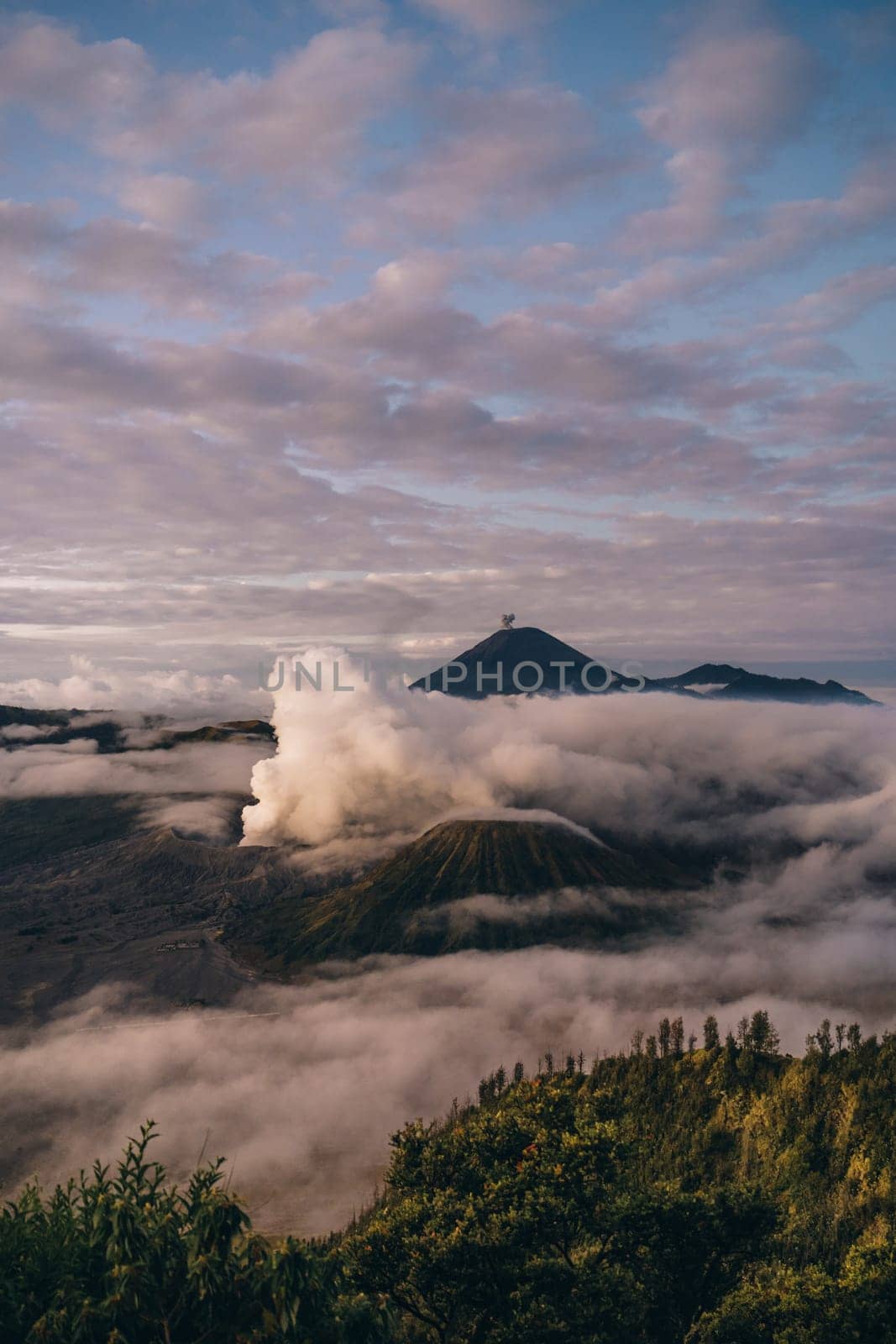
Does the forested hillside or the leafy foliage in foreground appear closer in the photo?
the leafy foliage in foreground

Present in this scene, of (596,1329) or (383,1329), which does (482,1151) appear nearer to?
(596,1329)

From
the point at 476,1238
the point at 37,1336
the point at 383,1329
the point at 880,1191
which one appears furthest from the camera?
the point at 880,1191

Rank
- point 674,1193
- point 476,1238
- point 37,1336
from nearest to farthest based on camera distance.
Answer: point 37,1336 → point 476,1238 → point 674,1193

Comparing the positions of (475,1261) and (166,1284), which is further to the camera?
(475,1261)

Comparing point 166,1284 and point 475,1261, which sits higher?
point 166,1284

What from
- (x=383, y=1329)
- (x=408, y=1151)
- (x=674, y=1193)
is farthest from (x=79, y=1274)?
(x=674, y=1193)

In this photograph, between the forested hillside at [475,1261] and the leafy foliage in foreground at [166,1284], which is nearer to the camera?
the leafy foliage in foreground at [166,1284]

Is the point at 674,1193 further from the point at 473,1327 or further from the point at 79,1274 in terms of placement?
the point at 79,1274

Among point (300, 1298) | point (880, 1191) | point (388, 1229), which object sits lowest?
point (880, 1191)

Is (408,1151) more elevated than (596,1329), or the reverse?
(408,1151)

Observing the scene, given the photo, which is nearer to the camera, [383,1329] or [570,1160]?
[383,1329]
